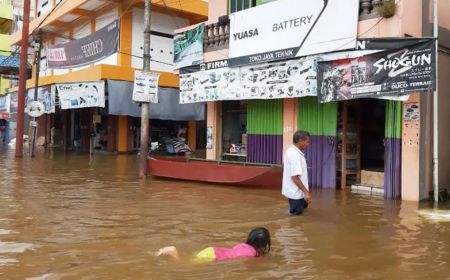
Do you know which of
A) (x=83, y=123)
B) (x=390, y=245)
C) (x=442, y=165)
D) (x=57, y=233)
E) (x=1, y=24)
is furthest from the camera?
(x=1, y=24)

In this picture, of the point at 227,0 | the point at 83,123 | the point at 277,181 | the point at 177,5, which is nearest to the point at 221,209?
the point at 277,181

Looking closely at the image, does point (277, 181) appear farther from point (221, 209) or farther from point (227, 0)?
point (227, 0)

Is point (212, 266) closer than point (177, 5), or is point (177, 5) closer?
point (212, 266)

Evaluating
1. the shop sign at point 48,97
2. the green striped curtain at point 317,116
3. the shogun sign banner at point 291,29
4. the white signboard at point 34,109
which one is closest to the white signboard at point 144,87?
the shogun sign banner at point 291,29

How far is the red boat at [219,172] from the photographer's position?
12.5 meters

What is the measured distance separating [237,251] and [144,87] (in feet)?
→ 32.6

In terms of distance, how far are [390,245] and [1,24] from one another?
45.8 m

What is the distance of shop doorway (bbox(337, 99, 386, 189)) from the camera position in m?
12.5

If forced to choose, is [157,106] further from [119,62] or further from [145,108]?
[145,108]

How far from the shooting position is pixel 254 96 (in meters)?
14.0

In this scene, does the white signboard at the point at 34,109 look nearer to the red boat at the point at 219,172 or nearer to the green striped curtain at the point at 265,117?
the red boat at the point at 219,172

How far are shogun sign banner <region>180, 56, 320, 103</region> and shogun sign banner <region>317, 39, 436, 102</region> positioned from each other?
61 centimetres

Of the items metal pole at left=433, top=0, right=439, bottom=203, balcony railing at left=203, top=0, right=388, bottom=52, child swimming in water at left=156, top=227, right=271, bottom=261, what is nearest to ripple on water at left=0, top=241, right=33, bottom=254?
child swimming in water at left=156, top=227, right=271, bottom=261

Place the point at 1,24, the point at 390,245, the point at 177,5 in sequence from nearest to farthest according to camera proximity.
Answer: the point at 390,245
the point at 177,5
the point at 1,24
